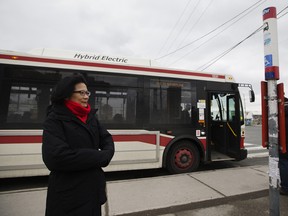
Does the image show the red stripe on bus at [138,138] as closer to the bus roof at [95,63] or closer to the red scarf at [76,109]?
the bus roof at [95,63]

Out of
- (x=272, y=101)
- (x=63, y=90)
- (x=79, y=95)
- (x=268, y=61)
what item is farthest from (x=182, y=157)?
(x=63, y=90)

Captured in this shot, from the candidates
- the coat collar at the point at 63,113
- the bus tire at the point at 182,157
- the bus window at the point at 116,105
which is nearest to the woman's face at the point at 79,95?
the coat collar at the point at 63,113

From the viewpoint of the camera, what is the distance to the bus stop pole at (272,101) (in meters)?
2.41

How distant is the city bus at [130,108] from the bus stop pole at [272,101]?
3001 millimetres

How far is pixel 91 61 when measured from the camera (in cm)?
493

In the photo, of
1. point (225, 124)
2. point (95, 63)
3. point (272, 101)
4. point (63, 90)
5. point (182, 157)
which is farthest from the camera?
point (225, 124)

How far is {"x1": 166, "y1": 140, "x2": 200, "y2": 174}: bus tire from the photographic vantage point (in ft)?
17.8

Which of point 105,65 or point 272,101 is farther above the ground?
point 105,65

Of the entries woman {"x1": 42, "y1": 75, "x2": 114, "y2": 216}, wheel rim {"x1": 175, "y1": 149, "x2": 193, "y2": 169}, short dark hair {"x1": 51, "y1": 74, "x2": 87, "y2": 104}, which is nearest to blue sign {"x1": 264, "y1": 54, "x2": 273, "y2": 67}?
woman {"x1": 42, "y1": 75, "x2": 114, "y2": 216}

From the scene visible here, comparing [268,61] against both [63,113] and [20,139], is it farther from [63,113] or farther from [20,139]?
[20,139]

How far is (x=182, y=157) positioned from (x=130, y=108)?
1999mm

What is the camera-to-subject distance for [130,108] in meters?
5.08

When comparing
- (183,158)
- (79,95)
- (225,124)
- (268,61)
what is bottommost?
(183,158)

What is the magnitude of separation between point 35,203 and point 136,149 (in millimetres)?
2378
